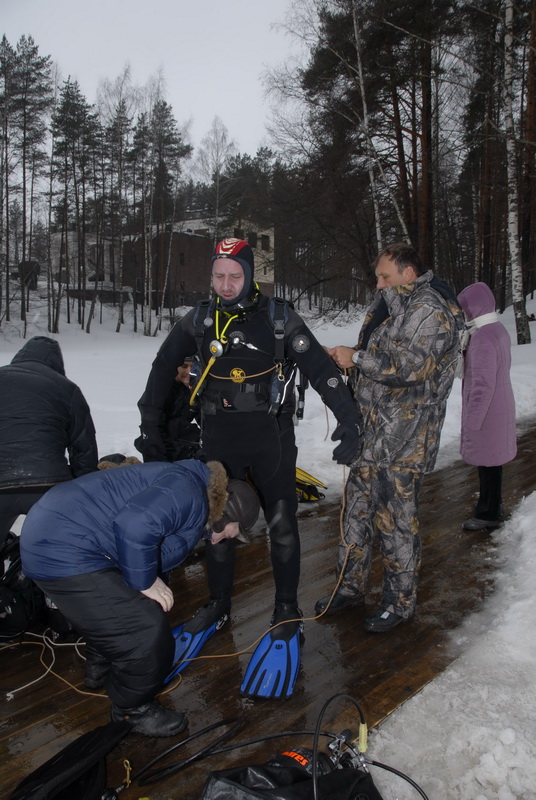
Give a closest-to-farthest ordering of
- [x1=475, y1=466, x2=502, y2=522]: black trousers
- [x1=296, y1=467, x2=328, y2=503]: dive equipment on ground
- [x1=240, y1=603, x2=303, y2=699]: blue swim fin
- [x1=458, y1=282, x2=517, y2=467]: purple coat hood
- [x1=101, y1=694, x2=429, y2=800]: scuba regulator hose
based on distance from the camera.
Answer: [x1=101, y1=694, x2=429, y2=800]: scuba regulator hose, [x1=240, y1=603, x2=303, y2=699]: blue swim fin, [x1=458, y1=282, x2=517, y2=467]: purple coat hood, [x1=475, y1=466, x2=502, y2=522]: black trousers, [x1=296, y1=467, x2=328, y2=503]: dive equipment on ground

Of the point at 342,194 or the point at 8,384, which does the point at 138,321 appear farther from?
the point at 8,384

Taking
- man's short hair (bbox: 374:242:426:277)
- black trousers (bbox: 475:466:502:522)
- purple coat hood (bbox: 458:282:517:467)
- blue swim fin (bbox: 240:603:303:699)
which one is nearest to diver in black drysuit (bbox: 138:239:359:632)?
blue swim fin (bbox: 240:603:303:699)

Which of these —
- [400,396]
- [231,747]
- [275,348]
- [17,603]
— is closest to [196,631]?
[231,747]

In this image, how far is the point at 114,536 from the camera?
230cm

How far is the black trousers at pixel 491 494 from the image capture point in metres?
4.56

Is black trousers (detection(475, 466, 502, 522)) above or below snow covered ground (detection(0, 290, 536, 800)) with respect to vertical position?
above

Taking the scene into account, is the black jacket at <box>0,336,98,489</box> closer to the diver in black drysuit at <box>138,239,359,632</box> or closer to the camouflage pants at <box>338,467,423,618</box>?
the diver in black drysuit at <box>138,239,359,632</box>

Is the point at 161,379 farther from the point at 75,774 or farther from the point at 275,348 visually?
the point at 75,774

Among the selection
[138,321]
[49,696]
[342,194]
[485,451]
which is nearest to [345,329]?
[138,321]

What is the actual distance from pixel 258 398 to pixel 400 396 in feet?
2.58

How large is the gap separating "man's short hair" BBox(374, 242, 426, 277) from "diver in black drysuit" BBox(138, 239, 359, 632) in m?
0.64

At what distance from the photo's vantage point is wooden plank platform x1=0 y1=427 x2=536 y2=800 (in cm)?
229

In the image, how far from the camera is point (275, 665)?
8.83 feet

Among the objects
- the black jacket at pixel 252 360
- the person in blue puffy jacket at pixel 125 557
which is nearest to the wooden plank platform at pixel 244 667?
the person in blue puffy jacket at pixel 125 557
